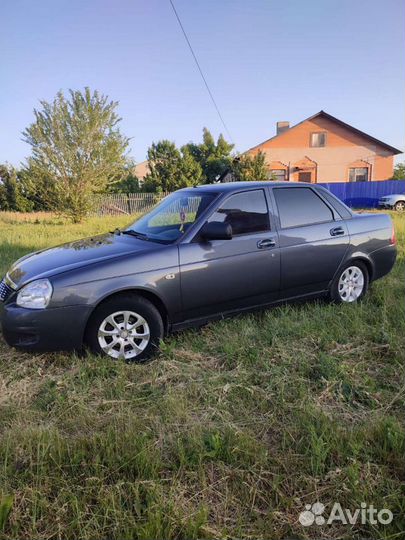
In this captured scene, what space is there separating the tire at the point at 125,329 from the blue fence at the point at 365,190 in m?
25.7

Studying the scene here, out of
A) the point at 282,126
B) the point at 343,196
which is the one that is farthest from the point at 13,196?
the point at 282,126

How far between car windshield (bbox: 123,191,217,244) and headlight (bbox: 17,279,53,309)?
3.71 feet

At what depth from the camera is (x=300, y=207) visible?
438 centimetres

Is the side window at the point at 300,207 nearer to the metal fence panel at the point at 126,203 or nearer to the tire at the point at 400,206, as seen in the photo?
the metal fence panel at the point at 126,203

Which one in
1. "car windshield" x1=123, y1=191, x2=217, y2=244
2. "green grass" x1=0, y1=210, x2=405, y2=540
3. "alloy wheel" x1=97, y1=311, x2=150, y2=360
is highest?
"car windshield" x1=123, y1=191, x2=217, y2=244

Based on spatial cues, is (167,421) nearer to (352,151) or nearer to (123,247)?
(123,247)

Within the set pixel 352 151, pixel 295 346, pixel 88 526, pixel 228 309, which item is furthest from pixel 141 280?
pixel 352 151

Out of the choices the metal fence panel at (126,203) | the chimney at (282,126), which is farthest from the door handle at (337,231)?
the chimney at (282,126)

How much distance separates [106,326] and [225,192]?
175cm

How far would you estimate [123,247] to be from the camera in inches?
148

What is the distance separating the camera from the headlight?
10.3 ft

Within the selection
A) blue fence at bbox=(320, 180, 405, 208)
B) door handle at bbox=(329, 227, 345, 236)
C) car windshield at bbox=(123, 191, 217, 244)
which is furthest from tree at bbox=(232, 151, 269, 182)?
car windshield at bbox=(123, 191, 217, 244)

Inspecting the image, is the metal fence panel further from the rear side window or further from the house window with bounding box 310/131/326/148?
the rear side window

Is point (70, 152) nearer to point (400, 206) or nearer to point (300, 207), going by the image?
point (300, 207)
